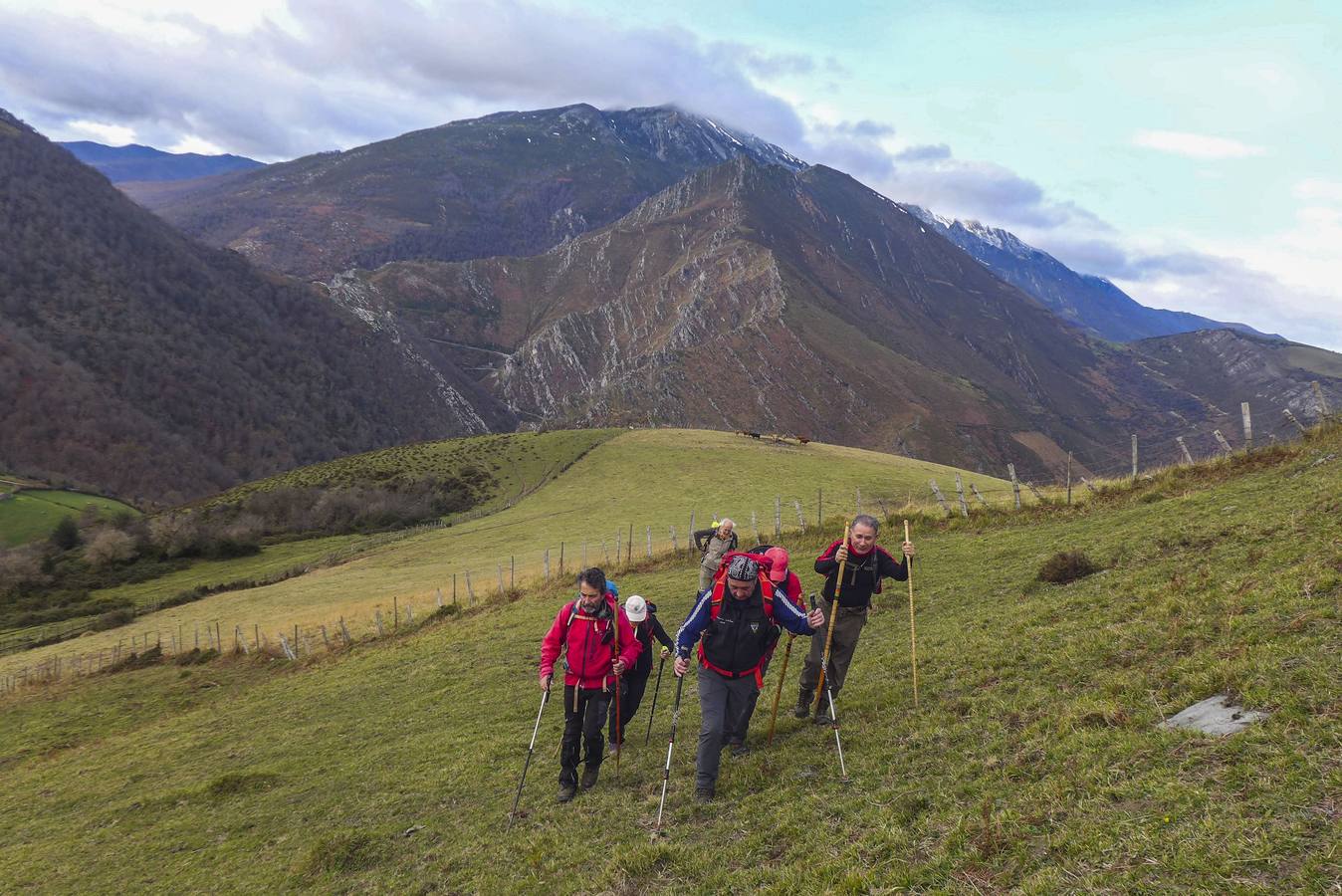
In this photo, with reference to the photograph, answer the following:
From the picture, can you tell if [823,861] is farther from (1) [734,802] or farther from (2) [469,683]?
(2) [469,683]

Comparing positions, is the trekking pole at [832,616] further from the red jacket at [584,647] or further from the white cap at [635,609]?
the red jacket at [584,647]

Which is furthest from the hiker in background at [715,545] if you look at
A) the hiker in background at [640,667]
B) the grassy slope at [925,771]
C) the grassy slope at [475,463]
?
the grassy slope at [475,463]

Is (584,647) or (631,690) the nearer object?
(584,647)

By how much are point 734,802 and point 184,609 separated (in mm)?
56274

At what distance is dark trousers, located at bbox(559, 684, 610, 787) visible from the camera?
10.6 m

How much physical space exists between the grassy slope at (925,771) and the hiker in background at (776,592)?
0.40 metres

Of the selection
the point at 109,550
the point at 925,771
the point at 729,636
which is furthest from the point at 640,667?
the point at 109,550

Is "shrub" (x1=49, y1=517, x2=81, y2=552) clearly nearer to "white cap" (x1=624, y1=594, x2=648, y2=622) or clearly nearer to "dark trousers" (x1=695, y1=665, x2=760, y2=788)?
"white cap" (x1=624, y1=594, x2=648, y2=622)

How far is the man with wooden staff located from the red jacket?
322 cm

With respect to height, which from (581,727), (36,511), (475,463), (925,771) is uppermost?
(475,463)

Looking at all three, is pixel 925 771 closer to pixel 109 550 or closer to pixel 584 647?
pixel 584 647

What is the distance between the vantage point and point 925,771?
8.38 m

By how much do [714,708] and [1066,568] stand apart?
35.6 feet

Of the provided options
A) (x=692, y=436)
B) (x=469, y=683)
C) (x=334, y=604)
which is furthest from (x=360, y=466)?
(x=469, y=683)
